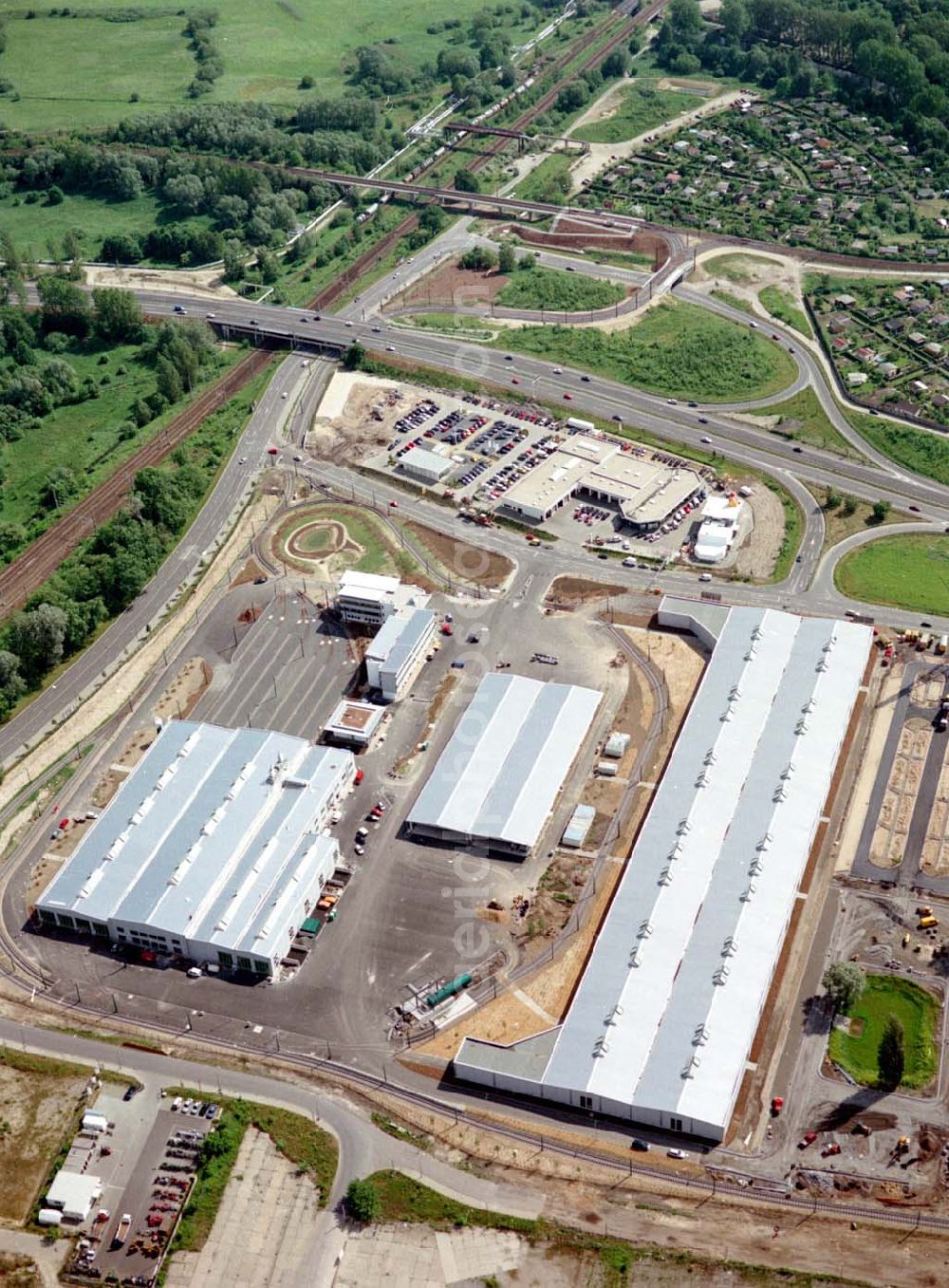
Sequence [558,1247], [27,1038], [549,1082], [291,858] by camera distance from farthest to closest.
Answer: [291,858], [27,1038], [549,1082], [558,1247]

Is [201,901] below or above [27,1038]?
above

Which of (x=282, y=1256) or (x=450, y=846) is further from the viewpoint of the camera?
(x=450, y=846)

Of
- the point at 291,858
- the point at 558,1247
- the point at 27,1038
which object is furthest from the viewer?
the point at 291,858

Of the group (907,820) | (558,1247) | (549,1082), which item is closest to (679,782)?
(907,820)

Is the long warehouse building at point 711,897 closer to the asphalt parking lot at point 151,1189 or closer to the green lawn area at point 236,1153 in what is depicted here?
the green lawn area at point 236,1153

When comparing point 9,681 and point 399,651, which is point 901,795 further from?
point 9,681

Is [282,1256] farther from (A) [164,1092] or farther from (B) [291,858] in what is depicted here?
(B) [291,858]

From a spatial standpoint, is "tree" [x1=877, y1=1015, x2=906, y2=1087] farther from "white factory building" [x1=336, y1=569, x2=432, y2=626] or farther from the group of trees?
the group of trees

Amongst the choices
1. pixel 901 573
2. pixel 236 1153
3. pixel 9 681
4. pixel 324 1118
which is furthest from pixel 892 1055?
pixel 9 681
